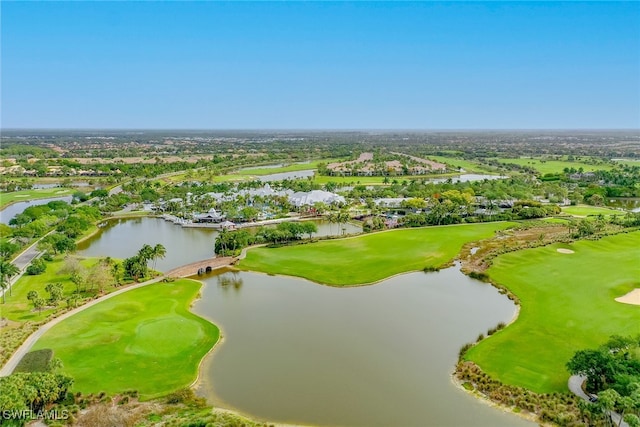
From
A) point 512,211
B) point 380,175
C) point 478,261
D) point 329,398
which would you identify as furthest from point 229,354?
point 380,175

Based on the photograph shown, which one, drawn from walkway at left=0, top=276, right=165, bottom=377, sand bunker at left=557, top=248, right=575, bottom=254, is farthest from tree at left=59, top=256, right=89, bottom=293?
sand bunker at left=557, top=248, right=575, bottom=254

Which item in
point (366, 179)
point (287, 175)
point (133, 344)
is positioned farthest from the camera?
point (287, 175)

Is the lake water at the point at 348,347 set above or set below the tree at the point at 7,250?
below

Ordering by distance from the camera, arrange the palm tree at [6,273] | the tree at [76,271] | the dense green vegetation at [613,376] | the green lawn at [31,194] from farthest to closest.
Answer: the green lawn at [31,194], the tree at [76,271], the palm tree at [6,273], the dense green vegetation at [613,376]

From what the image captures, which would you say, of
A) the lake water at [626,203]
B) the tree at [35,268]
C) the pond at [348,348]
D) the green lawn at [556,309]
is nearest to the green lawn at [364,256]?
the pond at [348,348]

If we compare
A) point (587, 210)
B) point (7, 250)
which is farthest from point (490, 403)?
point (587, 210)

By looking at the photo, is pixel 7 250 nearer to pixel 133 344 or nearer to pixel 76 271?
pixel 76 271

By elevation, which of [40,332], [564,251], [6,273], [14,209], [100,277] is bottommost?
[40,332]

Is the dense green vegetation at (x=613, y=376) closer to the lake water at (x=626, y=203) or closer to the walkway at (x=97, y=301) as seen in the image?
the walkway at (x=97, y=301)
